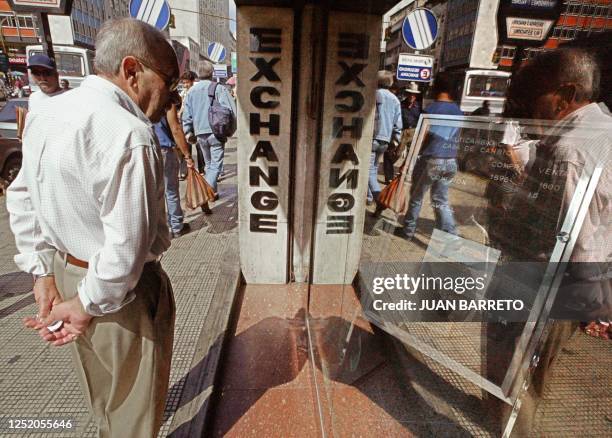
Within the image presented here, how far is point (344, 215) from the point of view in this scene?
3199mm

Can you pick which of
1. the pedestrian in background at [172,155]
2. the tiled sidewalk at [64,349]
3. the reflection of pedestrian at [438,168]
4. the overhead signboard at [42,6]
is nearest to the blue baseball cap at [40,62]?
the overhead signboard at [42,6]

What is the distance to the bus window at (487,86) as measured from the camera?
3.28ft

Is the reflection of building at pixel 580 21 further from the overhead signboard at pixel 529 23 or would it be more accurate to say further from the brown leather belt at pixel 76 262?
the brown leather belt at pixel 76 262

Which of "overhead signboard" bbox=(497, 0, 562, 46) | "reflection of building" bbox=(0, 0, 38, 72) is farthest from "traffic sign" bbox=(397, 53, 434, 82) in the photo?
"reflection of building" bbox=(0, 0, 38, 72)

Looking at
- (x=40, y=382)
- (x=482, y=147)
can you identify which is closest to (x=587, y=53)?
(x=482, y=147)

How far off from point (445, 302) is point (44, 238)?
1708 mm

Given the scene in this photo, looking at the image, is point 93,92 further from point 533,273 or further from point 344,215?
point 344,215

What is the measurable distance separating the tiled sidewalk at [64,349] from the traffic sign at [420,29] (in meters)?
2.34

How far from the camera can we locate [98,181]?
1155mm

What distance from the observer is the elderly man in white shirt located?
1.16 metres

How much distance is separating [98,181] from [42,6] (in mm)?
4966

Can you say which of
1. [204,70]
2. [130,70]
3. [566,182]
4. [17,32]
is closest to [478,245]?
[566,182]

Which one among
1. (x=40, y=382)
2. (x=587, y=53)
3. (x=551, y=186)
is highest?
(x=587, y=53)

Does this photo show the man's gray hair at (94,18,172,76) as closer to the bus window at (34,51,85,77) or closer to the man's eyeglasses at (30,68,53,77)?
the man's eyeglasses at (30,68,53,77)
